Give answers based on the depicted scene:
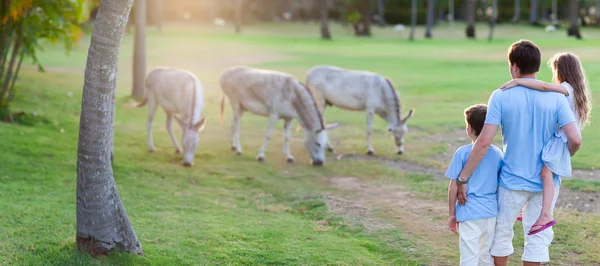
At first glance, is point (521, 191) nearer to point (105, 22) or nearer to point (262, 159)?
point (105, 22)

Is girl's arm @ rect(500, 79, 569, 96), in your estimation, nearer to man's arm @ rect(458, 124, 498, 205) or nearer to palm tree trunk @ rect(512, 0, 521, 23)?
man's arm @ rect(458, 124, 498, 205)

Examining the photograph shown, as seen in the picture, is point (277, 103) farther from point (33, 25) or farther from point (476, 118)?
point (476, 118)

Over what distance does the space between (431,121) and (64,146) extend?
8.96 m

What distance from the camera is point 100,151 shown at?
711 centimetres

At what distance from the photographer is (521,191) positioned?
19.2 ft

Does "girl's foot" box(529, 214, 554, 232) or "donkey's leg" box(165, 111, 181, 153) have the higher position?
"girl's foot" box(529, 214, 554, 232)

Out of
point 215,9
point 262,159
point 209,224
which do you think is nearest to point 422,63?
point 262,159

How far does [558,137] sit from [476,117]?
2.12 ft

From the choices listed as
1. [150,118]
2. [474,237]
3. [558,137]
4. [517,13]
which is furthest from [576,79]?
[517,13]

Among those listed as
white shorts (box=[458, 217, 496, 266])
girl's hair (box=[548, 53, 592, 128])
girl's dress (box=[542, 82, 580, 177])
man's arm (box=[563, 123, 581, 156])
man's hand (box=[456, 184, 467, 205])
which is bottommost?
white shorts (box=[458, 217, 496, 266])

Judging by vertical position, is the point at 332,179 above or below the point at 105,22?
below

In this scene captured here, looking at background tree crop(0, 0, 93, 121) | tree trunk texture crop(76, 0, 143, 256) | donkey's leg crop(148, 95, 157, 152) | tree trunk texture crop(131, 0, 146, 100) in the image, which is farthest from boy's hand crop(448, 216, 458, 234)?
tree trunk texture crop(131, 0, 146, 100)

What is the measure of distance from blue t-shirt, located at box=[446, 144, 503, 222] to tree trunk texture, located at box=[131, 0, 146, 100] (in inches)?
617

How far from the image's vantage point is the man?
18.7 feet
